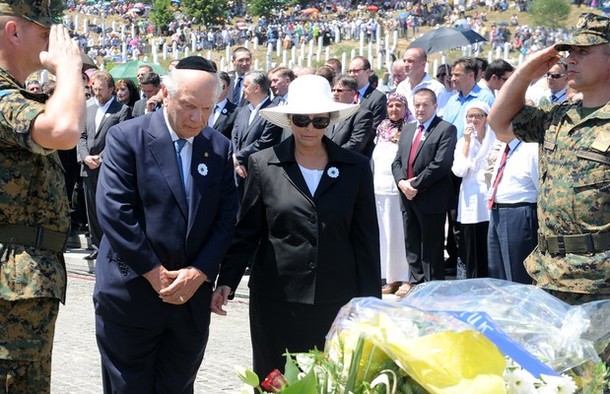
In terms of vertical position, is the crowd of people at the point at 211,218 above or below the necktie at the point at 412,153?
above

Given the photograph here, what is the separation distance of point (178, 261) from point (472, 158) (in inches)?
189

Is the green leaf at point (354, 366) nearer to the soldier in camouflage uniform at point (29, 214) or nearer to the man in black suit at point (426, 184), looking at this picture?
the soldier in camouflage uniform at point (29, 214)

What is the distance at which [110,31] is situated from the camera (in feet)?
236

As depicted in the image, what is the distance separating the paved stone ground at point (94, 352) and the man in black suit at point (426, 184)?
1.84 m

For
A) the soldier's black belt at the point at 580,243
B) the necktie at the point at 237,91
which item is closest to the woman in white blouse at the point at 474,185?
the soldier's black belt at the point at 580,243

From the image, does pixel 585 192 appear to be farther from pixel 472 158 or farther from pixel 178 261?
pixel 472 158

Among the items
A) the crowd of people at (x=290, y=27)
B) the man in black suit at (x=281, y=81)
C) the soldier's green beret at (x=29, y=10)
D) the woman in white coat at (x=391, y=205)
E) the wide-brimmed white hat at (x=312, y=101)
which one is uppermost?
the soldier's green beret at (x=29, y=10)

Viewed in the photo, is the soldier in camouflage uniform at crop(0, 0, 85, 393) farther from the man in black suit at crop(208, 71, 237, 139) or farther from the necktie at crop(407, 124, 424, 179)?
the man in black suit at crop(208, 71, 237, 139)

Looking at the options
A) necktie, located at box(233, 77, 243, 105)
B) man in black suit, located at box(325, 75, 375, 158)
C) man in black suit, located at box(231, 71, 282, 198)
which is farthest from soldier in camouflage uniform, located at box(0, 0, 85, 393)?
necktie, located at box(233, 77, 243, 105)

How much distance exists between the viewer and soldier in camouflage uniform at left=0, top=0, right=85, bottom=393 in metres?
4.13

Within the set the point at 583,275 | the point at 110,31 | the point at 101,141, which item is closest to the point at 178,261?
the point at 583,275

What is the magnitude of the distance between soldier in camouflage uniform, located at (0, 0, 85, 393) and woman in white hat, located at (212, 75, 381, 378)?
0.99m

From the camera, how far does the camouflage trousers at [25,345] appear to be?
13.6ft

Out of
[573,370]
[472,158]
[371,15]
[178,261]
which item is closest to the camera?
[573,370]
